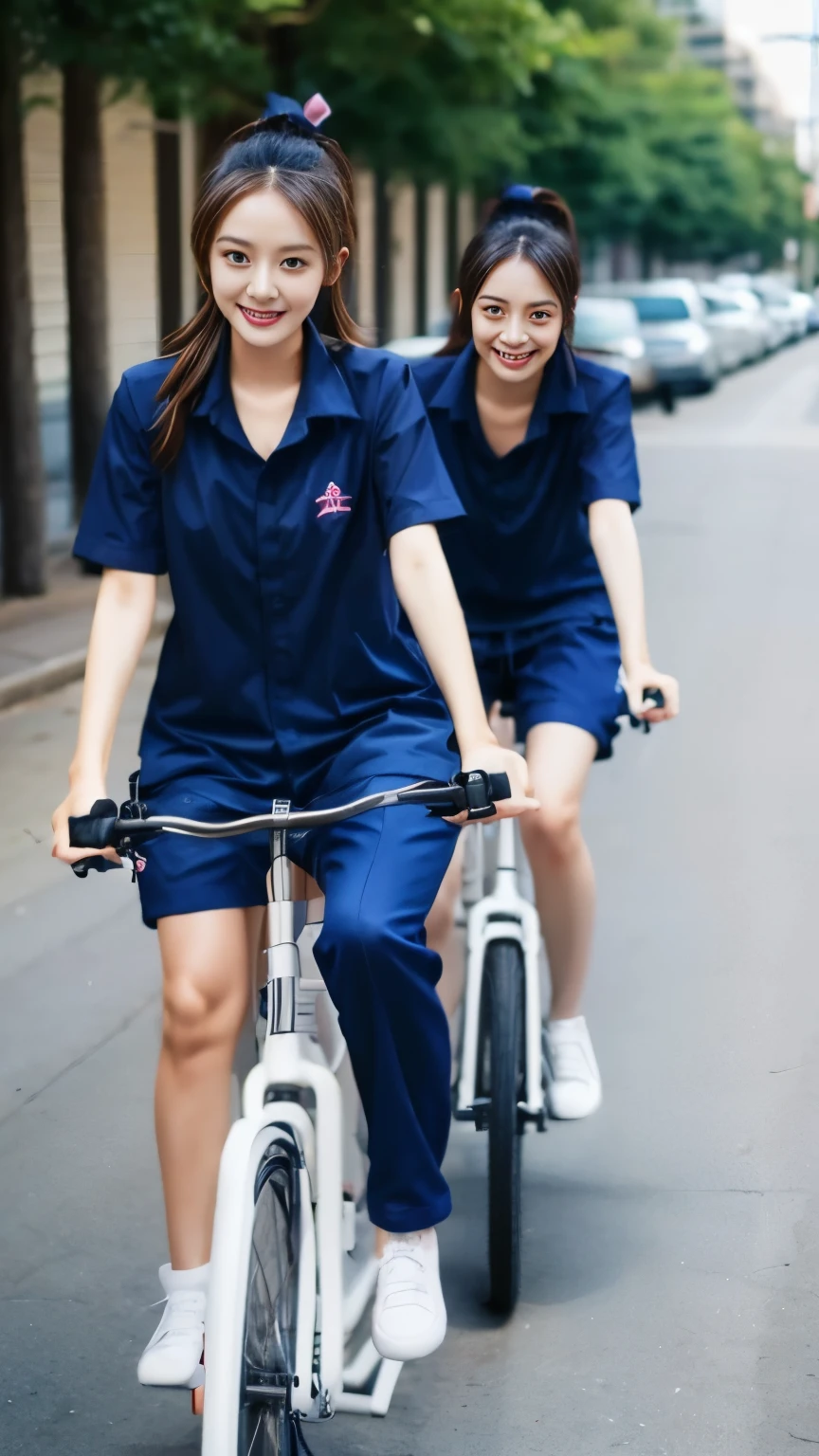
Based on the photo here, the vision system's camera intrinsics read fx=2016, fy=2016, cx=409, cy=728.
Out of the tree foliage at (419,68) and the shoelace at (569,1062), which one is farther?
the tree foliage at (419,68)

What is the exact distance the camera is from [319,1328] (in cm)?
275

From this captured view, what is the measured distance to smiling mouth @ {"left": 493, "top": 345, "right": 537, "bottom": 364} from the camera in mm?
3787

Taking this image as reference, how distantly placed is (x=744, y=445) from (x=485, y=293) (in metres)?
18.6

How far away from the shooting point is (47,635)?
33.9 ft

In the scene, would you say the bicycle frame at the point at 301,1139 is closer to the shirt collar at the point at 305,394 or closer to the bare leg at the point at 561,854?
the shirt collar at the point at 305,394

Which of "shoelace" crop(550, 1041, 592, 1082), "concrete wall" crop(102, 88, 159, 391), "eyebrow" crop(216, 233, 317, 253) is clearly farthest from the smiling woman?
"concrete wall" crop(102, 88, 159, 391)

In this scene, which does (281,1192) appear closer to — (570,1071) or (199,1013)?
(199,1013)

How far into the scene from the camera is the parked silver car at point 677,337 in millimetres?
28938

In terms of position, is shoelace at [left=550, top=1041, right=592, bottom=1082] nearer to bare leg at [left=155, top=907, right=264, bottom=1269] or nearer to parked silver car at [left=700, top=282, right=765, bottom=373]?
bare leg at [left=155, top=907, right=264, bottom=1269]

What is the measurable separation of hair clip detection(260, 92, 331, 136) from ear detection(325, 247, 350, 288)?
18 centimetres

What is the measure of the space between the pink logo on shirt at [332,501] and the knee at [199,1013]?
2.26ft

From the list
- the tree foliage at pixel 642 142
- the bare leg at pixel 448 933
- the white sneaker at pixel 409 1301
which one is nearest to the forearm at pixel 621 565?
the bare leg at pixel 448 933

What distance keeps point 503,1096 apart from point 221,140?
510 inches

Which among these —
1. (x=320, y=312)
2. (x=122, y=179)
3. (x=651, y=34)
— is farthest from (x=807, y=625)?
(x=651, y=34)
